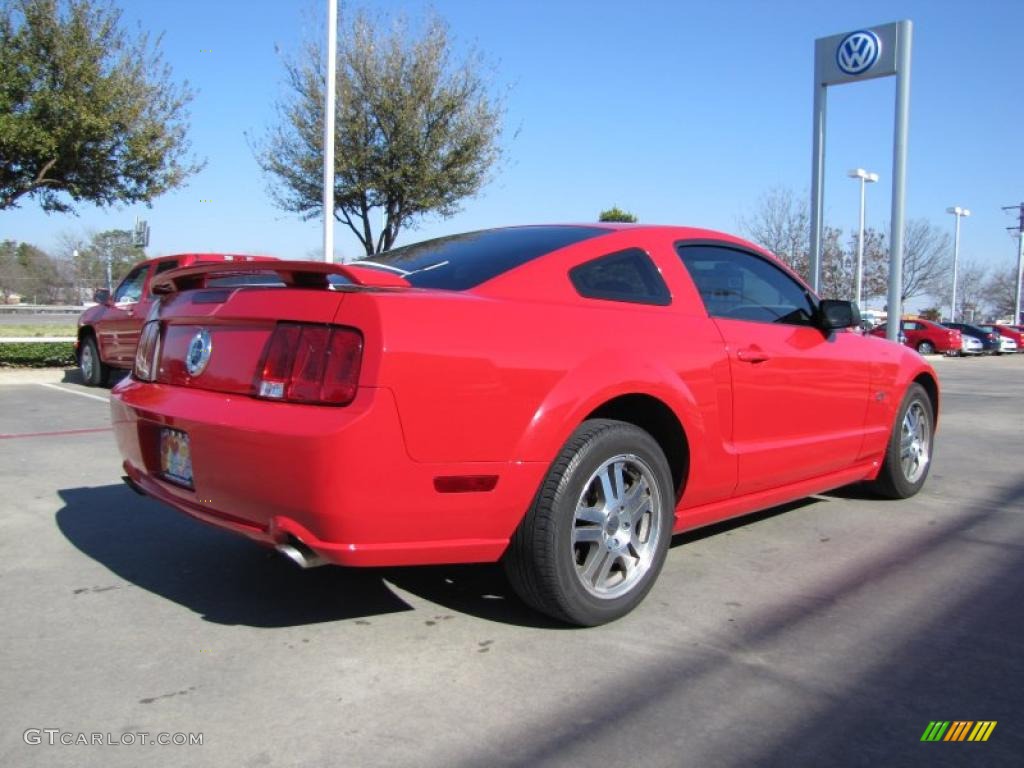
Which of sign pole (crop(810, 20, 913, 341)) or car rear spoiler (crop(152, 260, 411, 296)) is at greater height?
sign pole (crop(810, 20, 913, 341))

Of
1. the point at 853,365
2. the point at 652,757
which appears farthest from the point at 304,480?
the point at 853,365

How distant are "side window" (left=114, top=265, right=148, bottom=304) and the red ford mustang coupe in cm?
763

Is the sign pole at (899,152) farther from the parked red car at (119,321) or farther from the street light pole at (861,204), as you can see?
the street light pole at (861,204)

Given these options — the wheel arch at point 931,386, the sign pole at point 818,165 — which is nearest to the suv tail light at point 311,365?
the wheel arch at point 931,386

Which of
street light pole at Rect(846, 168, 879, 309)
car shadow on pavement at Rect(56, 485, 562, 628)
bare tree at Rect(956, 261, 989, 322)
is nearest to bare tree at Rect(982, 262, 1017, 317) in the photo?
bare tree at Rect(956, 261, 989, 322)

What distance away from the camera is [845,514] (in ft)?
16.9

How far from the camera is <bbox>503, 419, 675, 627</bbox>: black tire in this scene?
3033 millimetres

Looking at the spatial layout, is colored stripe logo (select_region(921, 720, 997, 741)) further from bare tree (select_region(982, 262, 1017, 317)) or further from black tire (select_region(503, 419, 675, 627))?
bare tree (select_region(982, 262, 1017, 317))

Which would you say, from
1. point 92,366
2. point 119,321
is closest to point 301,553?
point 119,321

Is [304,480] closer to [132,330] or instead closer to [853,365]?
[853,365]

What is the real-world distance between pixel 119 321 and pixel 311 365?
881cm

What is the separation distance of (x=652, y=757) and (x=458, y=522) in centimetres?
96

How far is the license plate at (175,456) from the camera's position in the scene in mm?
3152

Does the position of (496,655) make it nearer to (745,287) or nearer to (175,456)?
(175,456)
